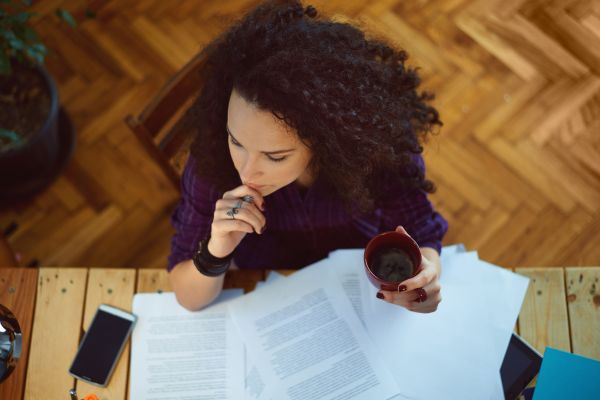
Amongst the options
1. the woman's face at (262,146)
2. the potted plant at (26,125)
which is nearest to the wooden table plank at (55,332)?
the woman's face at (262,146)

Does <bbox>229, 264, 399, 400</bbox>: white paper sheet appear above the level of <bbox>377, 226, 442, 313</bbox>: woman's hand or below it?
below

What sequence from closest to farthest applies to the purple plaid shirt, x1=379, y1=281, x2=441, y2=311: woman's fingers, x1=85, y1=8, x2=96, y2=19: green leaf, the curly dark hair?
1. the curly dark hair
2. x1=379, y1=281, x2=441, y2=311: woman's fingers
3. the purple plaid shirt
4. x1=85, y1=8, x2=96, y2=19: green leaf

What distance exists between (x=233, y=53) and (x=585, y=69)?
5.59ft

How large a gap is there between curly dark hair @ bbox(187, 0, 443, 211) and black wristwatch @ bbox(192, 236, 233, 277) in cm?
14

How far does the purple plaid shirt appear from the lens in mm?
1364

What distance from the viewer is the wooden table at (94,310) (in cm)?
124

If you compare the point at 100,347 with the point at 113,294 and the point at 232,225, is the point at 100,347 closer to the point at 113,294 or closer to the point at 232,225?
the point at 113,294

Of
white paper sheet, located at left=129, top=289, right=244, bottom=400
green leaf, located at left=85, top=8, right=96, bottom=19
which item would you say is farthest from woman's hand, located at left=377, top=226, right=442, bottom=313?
green leaf, located at left=85, top=8, right=96, bottom=19

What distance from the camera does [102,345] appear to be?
125 centimetres

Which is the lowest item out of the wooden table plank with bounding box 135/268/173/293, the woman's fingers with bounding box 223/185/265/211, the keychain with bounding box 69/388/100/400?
the keychain with bounding box 69/388/100/400

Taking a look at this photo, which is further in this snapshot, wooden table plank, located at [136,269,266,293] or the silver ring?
wooden table plank, located at [136,269,266,293]

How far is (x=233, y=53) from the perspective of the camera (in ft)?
3.66

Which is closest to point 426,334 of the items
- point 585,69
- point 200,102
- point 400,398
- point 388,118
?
point 400,398

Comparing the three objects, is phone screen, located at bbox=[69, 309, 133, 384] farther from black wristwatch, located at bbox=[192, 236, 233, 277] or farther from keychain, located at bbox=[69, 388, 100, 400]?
black wristwatch, located at bbox=[192, 236, 233, 277]
